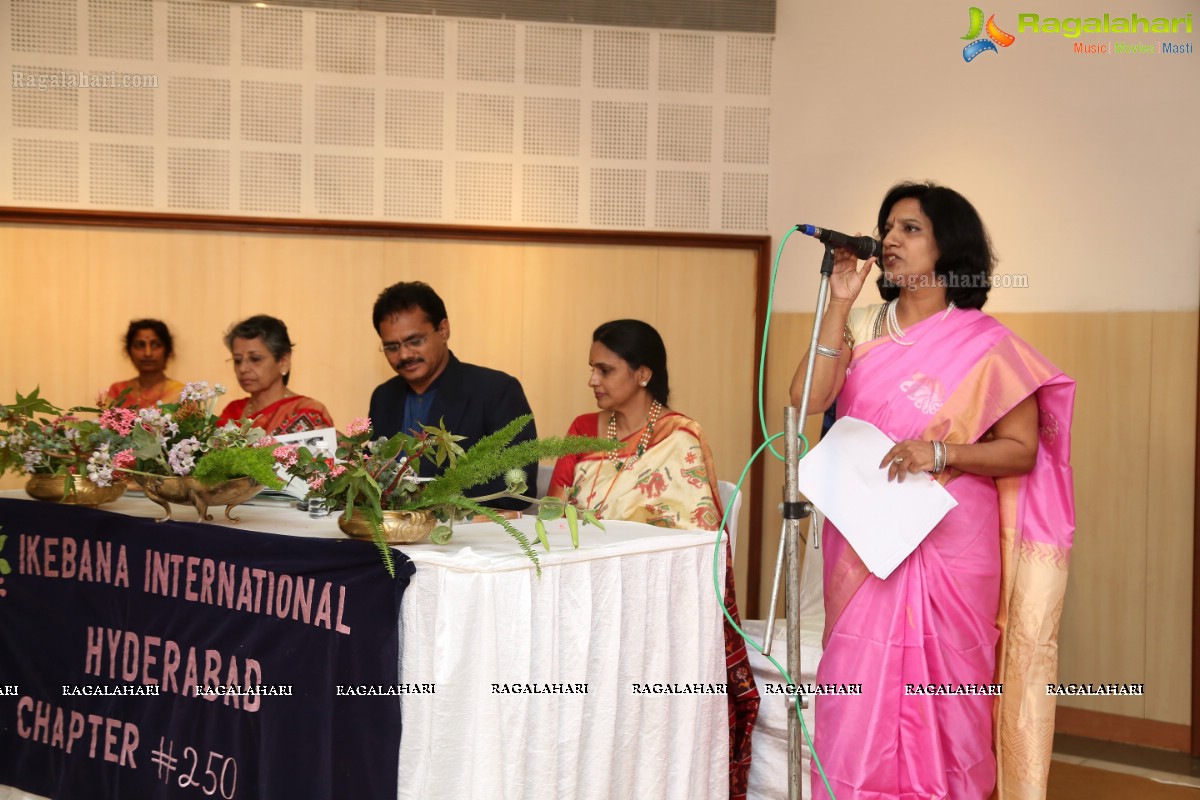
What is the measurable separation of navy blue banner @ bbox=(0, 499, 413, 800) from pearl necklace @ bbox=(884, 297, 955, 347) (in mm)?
1267

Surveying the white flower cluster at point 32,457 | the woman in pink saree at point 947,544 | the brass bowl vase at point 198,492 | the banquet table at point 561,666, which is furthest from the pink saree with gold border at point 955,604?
the white flower cluster at point 32,457

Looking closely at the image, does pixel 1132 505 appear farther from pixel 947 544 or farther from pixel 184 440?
pixel 184 440

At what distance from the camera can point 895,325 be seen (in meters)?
2.70

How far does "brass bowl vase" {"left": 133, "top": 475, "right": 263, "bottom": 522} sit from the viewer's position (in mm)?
2512

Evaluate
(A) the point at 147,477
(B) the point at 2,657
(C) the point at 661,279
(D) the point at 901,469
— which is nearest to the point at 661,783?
(D) the point at 901,469

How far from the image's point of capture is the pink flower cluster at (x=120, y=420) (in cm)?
266

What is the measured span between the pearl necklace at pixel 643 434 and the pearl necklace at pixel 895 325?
1.00 m

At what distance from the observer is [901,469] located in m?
2.44

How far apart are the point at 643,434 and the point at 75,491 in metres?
1.63

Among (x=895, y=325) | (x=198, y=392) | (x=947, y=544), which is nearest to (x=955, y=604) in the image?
(x=947, y=544)

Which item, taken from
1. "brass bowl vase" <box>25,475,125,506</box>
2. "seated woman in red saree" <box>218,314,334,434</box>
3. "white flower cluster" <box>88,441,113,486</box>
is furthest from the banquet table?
"seated woman in red saree" <box>218,314,334,434</box>

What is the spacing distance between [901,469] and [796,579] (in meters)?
0.42

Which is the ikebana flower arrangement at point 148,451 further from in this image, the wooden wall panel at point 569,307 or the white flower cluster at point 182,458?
the wooden wall panel at point 569,307

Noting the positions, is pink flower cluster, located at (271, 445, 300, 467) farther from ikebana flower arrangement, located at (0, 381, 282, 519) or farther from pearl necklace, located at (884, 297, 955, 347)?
pearl necklace, located at (884, 297, 955, 347)
